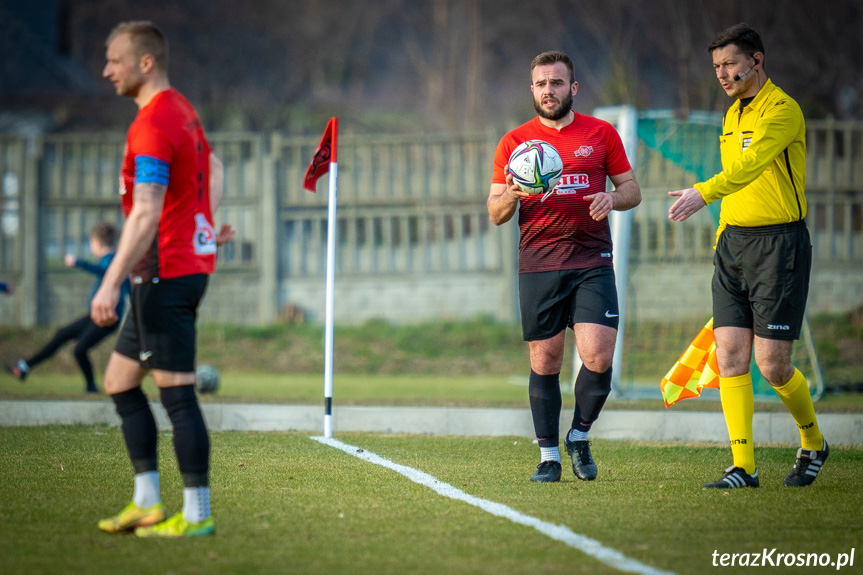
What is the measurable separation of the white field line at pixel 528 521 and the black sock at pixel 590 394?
37.6 inches

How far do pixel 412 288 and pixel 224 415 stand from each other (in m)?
8.74

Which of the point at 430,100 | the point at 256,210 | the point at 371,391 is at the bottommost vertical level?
the point at 371,391

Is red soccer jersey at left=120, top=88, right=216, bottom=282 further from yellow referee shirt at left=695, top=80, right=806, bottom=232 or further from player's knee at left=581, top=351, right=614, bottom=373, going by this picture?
yellow referee shirt at left=695, top=80, right=806, bottom=232

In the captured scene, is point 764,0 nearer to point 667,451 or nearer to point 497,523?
point 667,451

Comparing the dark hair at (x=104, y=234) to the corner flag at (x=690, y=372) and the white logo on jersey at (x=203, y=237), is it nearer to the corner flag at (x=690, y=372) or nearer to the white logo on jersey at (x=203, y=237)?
the corner flag at (x=690, y=372)

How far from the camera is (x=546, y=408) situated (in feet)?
19.3

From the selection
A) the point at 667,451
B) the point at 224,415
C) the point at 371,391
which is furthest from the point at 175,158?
the point at 371,391

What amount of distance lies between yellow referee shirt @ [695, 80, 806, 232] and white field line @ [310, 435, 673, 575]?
2.14m

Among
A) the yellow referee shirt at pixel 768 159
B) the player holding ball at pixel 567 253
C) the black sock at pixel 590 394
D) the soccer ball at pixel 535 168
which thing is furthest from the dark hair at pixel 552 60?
the black sock at pixel 590 394

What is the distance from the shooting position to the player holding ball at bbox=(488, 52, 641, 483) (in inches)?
225

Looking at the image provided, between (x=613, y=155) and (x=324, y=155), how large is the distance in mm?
3154

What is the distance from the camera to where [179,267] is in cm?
419

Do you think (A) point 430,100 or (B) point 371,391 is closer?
(B) point 371,391

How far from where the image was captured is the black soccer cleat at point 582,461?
5.74 m
